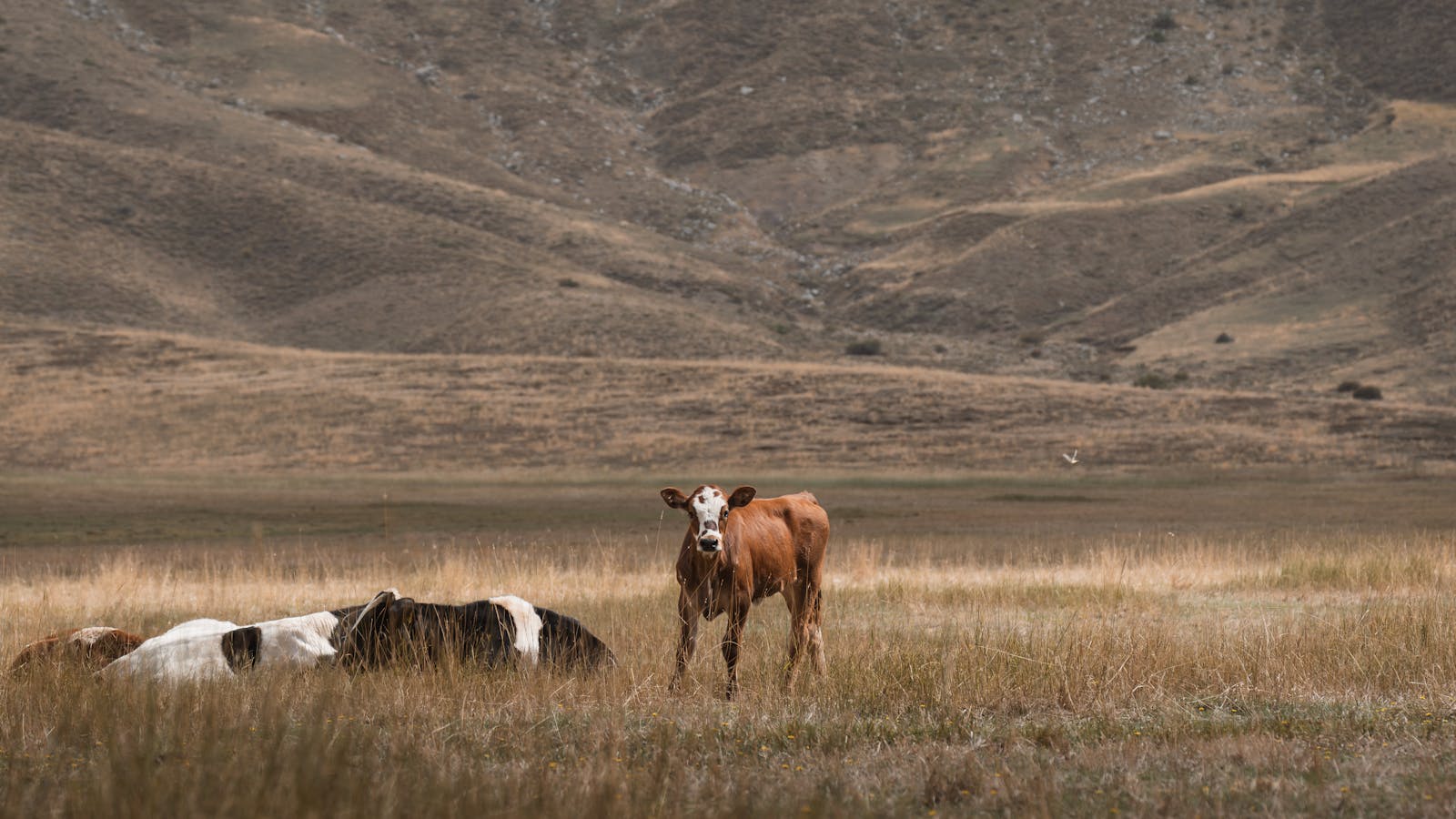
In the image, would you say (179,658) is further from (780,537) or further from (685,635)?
(780,537)

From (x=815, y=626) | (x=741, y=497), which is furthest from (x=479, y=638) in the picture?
(x=815, y=626)

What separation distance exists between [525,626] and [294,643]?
4.58 feet

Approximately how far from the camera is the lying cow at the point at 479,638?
8781 mm

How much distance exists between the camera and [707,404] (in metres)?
55.7

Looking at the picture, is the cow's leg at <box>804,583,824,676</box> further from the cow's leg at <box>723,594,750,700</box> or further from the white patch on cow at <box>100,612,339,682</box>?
the white patch on cow at <box>100,612,339,682</box>

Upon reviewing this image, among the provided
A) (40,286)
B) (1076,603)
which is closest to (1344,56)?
(40,286)

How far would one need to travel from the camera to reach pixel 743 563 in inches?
348

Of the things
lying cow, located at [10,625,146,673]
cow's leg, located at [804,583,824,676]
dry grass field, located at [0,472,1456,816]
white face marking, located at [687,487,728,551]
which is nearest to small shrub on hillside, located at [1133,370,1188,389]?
dry grass field, located at [0,472,1456,816]

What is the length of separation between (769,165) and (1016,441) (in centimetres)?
9624

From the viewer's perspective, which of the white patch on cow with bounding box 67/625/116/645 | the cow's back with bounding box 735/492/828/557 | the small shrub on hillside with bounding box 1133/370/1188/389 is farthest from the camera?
the small shrub on hillside with bounding box 1133/370/1188/389

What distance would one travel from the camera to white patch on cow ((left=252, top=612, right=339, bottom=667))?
861cm

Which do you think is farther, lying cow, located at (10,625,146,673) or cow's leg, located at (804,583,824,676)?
cow's leg, located at (804,583,824,676)

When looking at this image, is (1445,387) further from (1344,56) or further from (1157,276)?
(1344,56)

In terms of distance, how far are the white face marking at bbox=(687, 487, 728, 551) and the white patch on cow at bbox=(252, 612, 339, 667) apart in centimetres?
225
